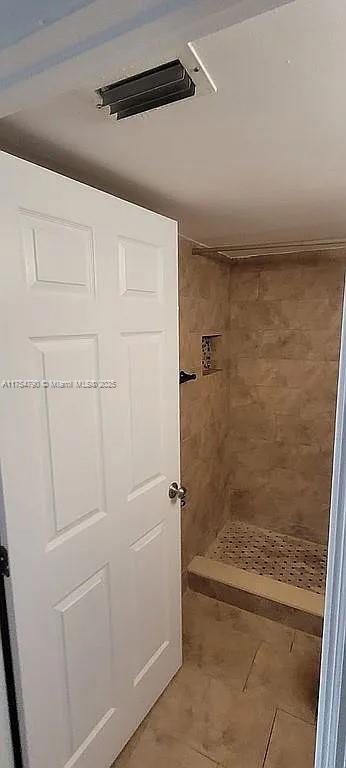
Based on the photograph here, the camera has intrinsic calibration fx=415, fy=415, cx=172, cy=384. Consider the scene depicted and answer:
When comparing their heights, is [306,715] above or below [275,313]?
below

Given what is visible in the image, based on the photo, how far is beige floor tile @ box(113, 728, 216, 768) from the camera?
148cm

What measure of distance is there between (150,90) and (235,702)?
2.13 m

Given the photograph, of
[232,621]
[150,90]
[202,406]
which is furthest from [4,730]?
[202,406]

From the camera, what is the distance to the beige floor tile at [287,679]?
5.64ft

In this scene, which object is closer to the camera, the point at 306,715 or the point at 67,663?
the point at 67,663

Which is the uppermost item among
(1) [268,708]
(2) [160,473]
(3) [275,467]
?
(2) [160,473]

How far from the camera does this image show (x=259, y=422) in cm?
297

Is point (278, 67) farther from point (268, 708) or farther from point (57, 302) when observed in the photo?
point (268, 708)

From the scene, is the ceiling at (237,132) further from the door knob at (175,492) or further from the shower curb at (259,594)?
the shower curb at (259,594)

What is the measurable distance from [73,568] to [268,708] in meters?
1.16

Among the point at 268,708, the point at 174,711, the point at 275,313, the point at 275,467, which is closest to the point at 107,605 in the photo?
the point at 174,711

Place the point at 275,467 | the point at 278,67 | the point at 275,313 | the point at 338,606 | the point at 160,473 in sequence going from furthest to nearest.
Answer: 1. the point at 275,467
2. the point at 275,313
3. the point at 160,473
4. the point at 278,67
5. the point at 338,606

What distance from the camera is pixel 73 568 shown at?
3.95ft

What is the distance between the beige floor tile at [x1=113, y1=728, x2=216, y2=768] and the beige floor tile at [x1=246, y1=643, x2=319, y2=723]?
384mm
